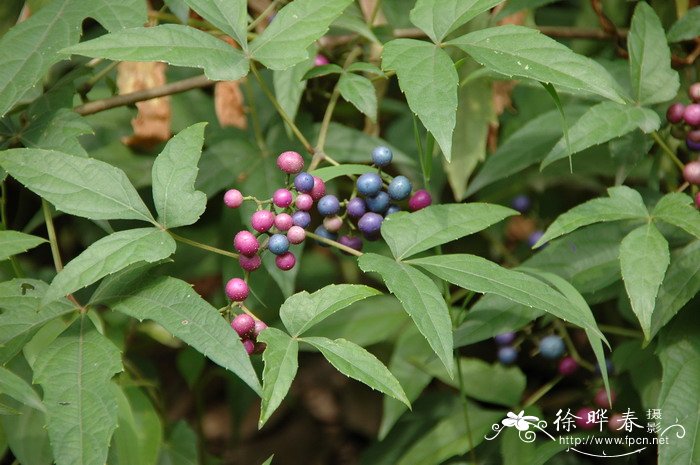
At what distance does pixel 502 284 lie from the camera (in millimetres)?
1226

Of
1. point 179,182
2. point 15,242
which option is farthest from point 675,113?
point 15,242

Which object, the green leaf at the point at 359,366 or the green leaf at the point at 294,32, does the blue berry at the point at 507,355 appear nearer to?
the green leaf at the point at 359,366

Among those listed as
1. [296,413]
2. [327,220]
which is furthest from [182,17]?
[296,413]

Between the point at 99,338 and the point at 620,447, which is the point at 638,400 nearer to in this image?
the point at 620,447

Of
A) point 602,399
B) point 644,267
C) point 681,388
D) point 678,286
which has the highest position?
point 644,267

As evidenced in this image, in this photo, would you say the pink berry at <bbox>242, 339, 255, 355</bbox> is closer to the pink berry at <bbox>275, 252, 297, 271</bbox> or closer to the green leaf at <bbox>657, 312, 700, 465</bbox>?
the pink berry at <bbox>275, 252, 297, 271</bbox>

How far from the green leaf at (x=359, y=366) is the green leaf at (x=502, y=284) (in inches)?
7.0

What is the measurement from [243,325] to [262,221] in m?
0.17

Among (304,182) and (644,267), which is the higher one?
(304,182)

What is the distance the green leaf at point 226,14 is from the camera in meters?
1.35

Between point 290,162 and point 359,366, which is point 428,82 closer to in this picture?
point 290,162

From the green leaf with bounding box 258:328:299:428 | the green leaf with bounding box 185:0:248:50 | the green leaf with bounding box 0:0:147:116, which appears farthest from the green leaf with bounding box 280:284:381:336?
the green leaf with bounding box 0:0:147:116

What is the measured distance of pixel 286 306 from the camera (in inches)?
47.3

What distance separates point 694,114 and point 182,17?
3.46 feet
